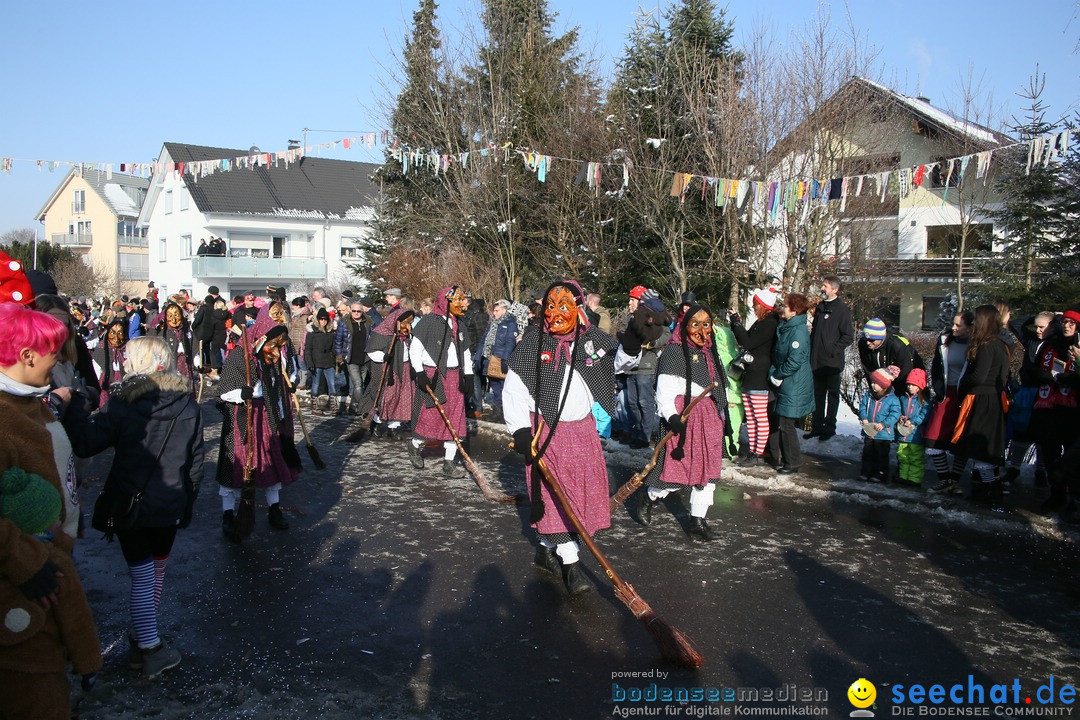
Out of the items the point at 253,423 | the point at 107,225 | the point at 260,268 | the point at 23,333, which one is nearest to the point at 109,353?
the point at 253,423

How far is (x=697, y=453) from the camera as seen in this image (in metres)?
6.42

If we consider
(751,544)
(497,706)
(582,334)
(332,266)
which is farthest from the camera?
(332,266)

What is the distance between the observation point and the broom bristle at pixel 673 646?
413 centimetres

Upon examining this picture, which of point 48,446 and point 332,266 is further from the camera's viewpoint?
point 332,266

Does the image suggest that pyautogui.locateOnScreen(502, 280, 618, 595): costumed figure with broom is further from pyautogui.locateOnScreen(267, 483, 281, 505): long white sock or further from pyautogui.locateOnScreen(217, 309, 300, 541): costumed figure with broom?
pyautogui.locateOnScreen(267, 483, 281, 505): long white sock

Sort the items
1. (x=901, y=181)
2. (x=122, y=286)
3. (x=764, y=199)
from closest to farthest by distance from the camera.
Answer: (x=901, y=181), (x=764, y=199), (x=122, y=286)

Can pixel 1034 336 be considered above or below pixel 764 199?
below

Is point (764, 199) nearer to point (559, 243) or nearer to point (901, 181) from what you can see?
point (901, 181)

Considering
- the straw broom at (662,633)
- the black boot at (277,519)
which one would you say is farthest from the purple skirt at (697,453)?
the black boot at (277,519)

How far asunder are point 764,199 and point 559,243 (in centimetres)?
791

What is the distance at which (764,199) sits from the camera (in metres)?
14.4

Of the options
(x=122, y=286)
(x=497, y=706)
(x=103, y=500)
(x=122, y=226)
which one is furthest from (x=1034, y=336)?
(x=122, y=226)

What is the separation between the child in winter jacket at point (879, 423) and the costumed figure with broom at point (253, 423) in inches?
218

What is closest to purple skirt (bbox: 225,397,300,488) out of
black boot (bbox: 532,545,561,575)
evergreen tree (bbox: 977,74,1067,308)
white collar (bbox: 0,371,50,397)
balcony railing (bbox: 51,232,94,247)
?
black boot (bbox: 532,545,561,575)
